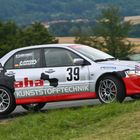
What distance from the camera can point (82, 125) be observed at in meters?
9.18

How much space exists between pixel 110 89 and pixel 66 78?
3.41 feet

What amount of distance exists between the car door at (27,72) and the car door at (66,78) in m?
0.19

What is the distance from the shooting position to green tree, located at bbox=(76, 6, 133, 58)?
2928 inches

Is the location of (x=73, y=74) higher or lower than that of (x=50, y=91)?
higher

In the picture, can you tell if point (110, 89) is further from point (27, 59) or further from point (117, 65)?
point (27, 59)

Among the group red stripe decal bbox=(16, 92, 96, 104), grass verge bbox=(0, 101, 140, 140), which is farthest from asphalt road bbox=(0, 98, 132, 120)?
grass verge bbox=(0, 101, 140, 140)

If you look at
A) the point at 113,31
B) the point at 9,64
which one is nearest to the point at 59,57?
the point at 9,64

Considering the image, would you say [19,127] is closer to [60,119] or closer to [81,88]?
[60,119]

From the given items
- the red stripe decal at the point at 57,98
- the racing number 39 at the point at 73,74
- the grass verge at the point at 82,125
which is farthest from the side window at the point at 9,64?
the grass verge at the point at 82,125

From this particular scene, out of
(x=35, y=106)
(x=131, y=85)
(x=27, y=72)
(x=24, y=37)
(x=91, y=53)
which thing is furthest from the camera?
(x=24, y=37)

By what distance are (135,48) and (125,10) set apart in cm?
8012

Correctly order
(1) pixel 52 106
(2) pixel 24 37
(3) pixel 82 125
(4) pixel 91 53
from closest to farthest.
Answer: (3) pixel 82 125, (4) pixel 91 53, (1) pixel 52 106, (2) pixel 24 37

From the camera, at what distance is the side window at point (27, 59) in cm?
1251

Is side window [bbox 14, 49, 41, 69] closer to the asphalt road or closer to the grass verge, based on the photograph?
the asphalt road
